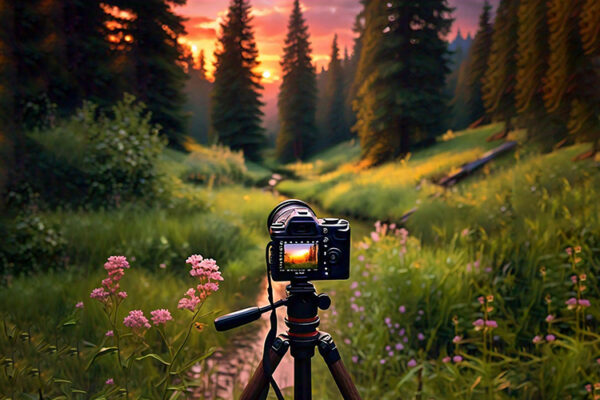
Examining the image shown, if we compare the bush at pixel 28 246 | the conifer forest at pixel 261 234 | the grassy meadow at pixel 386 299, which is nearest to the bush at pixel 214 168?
the conifer forest at pixel 261 234

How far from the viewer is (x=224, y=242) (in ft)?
21.5

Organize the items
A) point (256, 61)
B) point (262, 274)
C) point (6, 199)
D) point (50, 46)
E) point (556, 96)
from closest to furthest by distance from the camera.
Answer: point (6, 199), point (262, 274), point (556, 96), point (50, 46), point (256, 61)

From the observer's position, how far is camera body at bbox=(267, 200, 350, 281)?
63.2 inches

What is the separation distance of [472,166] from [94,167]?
344 inches

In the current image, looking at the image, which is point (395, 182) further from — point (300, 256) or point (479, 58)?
point (479, 58)

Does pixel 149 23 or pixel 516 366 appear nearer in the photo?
pixel 516 366

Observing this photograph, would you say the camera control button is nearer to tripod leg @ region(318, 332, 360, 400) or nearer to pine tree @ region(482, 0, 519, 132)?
tripod leg @ region(318, 332, 360, 400)

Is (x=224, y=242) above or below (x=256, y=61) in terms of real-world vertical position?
below

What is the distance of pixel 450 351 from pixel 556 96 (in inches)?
201

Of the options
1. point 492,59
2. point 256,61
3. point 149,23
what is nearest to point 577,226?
point 492,59

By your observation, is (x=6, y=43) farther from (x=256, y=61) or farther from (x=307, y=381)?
(x=256, y=61)

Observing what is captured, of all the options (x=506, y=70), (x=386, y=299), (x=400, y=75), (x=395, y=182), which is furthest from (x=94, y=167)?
(x=400, y=75)

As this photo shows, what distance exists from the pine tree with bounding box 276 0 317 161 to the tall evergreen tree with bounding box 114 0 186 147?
40.7ft

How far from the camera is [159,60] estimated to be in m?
13.7
